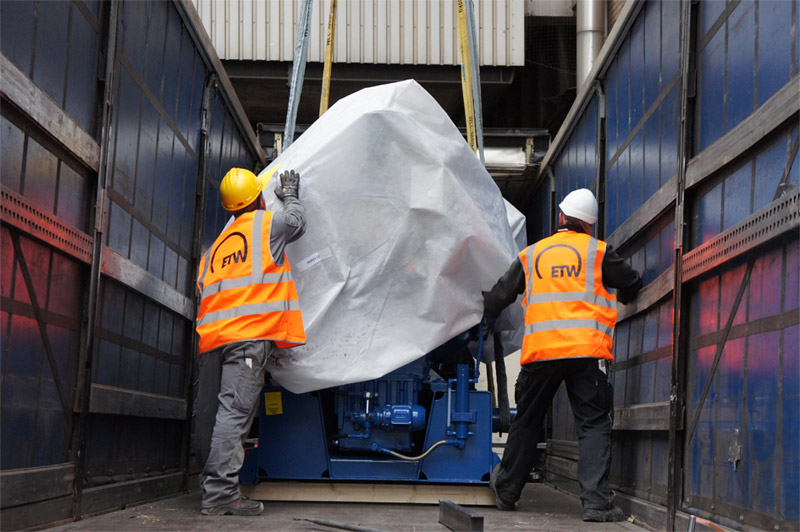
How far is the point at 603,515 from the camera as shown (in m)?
4.15

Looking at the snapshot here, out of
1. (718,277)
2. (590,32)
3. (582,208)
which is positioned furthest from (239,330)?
(590,32)

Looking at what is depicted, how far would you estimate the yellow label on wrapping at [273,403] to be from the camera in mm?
4770

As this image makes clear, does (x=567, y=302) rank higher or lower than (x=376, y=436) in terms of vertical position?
higher

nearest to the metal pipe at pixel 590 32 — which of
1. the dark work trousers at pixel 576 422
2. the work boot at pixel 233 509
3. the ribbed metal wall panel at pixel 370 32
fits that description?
the ribbed metal wall panel at pixel 370 32

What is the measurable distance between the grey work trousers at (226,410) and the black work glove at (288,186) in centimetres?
77

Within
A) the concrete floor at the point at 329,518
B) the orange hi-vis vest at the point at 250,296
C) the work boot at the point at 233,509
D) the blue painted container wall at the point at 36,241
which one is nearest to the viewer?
the blue painted container wall at the point at 36,241

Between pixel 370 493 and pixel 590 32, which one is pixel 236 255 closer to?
pixel 370 493

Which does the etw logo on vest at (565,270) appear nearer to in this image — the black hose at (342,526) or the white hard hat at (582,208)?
the white hard hat at (582,208)

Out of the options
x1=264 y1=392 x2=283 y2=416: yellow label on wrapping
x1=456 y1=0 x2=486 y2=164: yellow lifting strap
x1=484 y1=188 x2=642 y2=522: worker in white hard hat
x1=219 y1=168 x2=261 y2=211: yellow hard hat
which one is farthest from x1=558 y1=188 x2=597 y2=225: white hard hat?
x1=264 y1=392 x2=283 y2=416: yellow label on wrapping

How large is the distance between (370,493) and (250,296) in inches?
50.7

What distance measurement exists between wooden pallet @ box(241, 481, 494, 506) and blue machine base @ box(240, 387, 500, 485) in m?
0.04

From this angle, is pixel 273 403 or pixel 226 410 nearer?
pixel 226 410

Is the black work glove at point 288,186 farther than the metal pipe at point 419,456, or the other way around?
the metal pipe at point 419,456

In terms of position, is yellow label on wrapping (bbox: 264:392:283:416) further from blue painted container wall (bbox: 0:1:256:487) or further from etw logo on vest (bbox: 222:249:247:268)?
etw logo on vest (bbox: 222:249:247:268)
